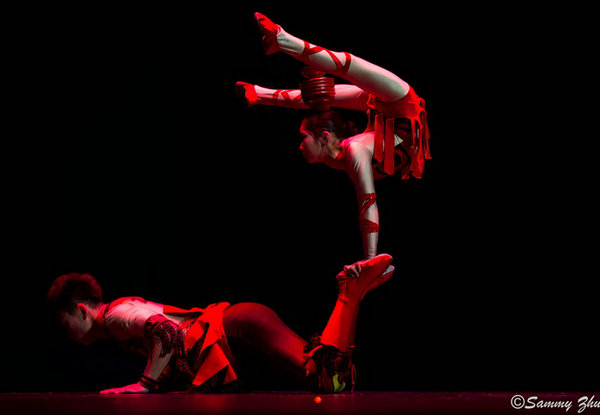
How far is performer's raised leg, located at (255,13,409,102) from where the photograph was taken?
276 cm

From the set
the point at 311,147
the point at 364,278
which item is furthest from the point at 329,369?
the point at 311,147

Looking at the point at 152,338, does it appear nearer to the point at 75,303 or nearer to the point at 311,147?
the point at 75,303

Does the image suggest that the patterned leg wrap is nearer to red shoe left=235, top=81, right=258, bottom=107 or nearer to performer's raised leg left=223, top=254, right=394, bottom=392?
performer's raised leg left=223, top=254, right=394, bottom=392

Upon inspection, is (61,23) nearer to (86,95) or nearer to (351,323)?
(86,95)

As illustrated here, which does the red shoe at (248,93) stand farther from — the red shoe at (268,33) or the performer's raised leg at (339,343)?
the performer's raised leg at (339,343)

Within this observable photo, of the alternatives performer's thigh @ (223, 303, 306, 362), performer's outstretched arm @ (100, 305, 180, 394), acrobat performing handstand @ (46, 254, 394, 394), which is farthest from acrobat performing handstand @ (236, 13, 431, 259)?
performer's outstretched arm @ (100, 305, 180, 394)

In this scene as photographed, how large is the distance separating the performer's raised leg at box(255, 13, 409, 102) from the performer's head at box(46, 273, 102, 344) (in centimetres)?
119

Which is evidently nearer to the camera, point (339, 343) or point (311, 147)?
point (339, 343)

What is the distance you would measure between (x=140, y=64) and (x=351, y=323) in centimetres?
183

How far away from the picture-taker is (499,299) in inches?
142

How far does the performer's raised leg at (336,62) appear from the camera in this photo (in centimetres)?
276

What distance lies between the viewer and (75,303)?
3.20 meters

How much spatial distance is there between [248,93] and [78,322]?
1.12 m

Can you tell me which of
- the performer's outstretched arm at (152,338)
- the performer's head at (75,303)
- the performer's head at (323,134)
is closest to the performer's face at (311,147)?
the performer's head at (323,134)
